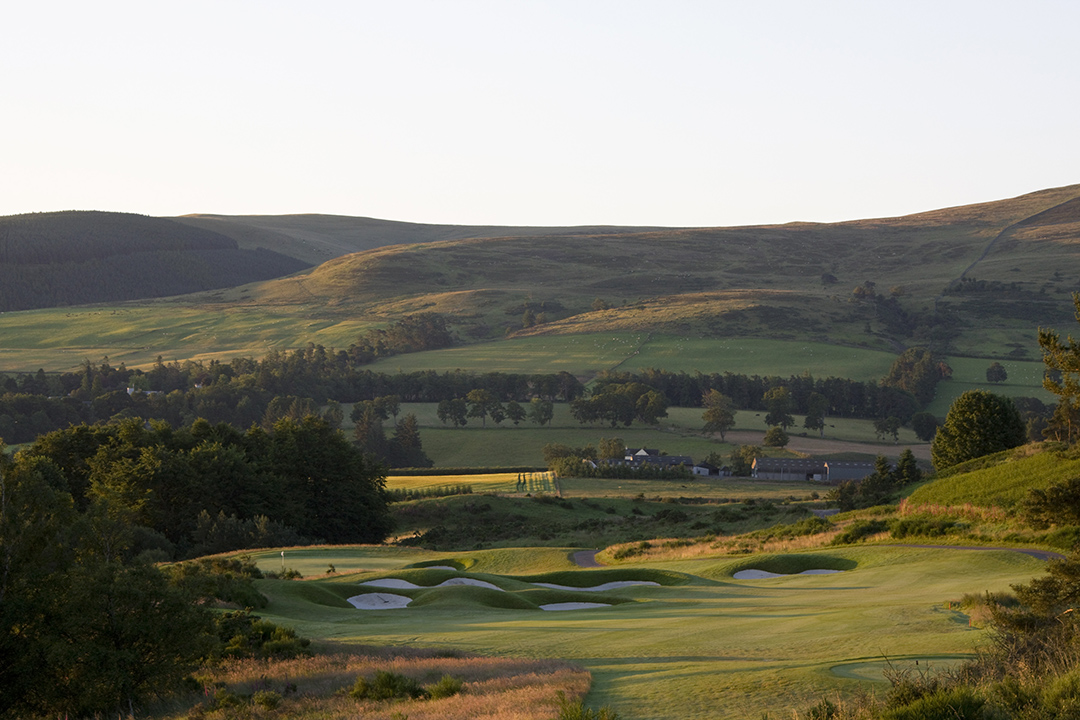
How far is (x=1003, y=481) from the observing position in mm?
51062

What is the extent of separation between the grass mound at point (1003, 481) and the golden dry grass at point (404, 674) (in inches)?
1313

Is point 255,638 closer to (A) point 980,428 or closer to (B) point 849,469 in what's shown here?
(A) point 980,428

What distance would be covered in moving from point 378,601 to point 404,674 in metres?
17.2

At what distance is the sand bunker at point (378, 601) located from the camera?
35.8 m

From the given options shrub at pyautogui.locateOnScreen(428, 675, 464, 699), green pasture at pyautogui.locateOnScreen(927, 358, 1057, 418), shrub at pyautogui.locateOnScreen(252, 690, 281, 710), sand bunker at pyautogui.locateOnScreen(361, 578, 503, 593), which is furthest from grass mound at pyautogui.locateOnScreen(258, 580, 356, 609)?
green pasture at pyautogui.locateOnScreen(927, 358, 1057, 418)

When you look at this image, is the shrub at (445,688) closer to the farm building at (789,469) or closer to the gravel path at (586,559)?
the gravel path at (586,559)

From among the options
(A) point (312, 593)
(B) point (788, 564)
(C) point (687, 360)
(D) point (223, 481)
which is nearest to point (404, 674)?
(A) point (312, 593)

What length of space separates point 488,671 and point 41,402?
487 ft

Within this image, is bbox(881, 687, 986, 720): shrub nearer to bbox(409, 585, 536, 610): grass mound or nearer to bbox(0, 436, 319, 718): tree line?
bbox(0, 436, 319, 718): tree line

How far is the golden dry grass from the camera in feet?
53.2

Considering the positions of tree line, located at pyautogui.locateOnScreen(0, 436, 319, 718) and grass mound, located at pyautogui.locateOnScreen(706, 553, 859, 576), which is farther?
grass mound, located at pyautogui.locateOnScreen(706, 553, 859, 576)

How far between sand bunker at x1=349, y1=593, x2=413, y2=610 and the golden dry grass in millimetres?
12201

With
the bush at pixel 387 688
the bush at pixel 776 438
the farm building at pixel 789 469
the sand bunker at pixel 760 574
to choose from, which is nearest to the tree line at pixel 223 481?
the sand bunker at pixel 760 574

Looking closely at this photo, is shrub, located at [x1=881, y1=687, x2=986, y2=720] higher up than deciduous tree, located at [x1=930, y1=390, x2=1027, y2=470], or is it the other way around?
shrub, located at [x1=881, y1=687, x2=986, y2=720]
